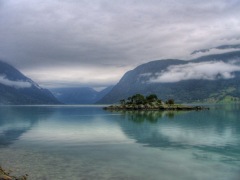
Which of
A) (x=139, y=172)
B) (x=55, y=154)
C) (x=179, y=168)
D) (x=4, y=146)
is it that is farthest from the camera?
(x=4, y=146)

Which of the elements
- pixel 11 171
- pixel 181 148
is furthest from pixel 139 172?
pixel 181 148

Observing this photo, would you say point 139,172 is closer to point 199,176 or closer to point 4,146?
point 199,176

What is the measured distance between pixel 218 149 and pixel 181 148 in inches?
287

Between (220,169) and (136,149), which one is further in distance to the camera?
(136,149)

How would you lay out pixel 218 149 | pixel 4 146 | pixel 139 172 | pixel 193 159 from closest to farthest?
pixel 139 172
pixel 193 159
pixel 218 149
pixel 4 146

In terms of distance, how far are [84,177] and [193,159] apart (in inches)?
807

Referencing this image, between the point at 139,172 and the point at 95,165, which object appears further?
the point at 95,165

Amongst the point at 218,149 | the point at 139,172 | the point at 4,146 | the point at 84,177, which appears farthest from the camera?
the point at 4,146

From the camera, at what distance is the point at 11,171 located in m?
39.0

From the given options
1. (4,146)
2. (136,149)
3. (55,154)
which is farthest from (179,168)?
(4,146)

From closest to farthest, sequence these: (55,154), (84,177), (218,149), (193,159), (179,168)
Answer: (84,177) → (179,168) → (193,159) → (55,154) → (218,149)

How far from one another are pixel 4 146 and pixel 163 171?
38.8m

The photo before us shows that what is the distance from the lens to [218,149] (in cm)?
5744

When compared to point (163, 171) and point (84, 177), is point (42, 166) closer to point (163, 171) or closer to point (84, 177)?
point (84, 177)
